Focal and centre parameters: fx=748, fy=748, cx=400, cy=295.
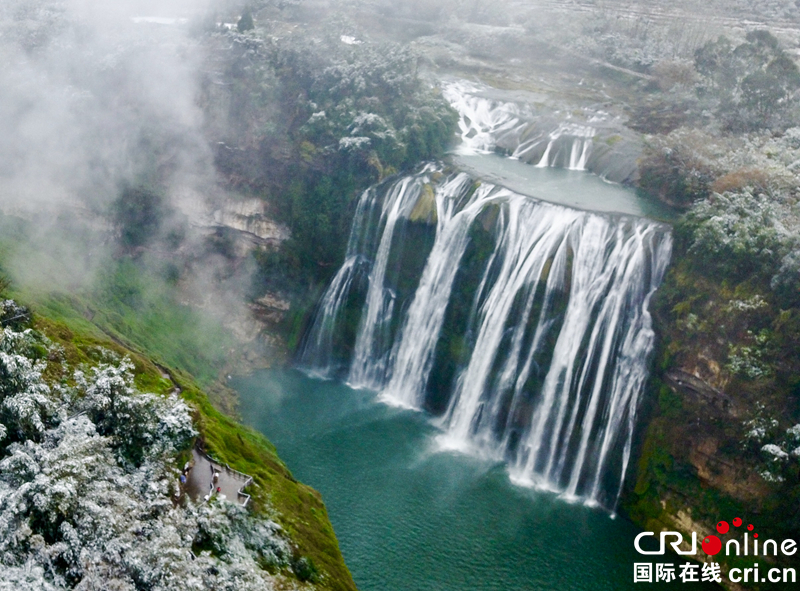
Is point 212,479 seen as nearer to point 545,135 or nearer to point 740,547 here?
point 740,547

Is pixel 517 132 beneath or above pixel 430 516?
above

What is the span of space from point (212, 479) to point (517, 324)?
19392 mm

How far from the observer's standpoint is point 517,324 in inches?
1590

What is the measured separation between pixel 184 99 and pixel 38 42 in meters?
15.6

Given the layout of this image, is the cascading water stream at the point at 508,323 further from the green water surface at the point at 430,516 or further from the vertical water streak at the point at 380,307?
the green water surface at the point at 430,516

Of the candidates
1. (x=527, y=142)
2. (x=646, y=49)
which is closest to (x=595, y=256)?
(x=527, y=142)

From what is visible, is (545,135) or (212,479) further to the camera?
(545,135)

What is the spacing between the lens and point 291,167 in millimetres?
52656

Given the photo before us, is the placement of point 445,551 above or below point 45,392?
below

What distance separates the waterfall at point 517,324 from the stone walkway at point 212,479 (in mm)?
15443

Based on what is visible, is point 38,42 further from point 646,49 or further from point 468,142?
point 646,49

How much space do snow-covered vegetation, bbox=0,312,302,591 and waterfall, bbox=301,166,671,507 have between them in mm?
17306

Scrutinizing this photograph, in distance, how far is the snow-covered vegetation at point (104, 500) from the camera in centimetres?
1852

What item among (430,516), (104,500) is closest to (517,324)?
(430,516)
